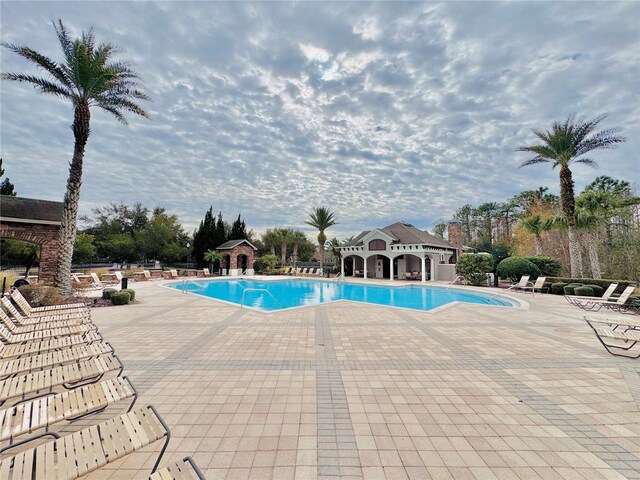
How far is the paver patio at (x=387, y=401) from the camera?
102 inches

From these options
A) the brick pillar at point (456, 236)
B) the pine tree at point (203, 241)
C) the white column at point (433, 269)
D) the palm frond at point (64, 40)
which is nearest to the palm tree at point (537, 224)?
the brick pillar at point (456, 236)

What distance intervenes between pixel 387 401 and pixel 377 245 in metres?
23.8

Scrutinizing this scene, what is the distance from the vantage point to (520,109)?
552 inches

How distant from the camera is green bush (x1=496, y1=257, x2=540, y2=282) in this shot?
61.9 feet

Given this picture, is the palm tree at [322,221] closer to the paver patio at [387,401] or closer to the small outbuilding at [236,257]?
the small outbuilding at [236,257]

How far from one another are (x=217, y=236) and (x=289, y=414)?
110 ft

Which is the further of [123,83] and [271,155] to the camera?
[271,155]

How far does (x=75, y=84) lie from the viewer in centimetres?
1075

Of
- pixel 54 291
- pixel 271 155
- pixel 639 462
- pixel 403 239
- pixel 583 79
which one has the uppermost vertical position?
pixel 271 155

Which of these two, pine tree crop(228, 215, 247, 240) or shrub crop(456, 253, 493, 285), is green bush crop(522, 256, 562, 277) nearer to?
shrub crop(456, 253, 493, 285)

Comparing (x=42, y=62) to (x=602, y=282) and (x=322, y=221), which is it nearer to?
(x=322, y=221)

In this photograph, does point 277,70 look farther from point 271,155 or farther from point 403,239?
point 403,239

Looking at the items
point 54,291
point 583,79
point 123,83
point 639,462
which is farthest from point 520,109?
point 54,291

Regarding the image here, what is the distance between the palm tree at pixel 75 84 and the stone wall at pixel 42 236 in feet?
7.69
